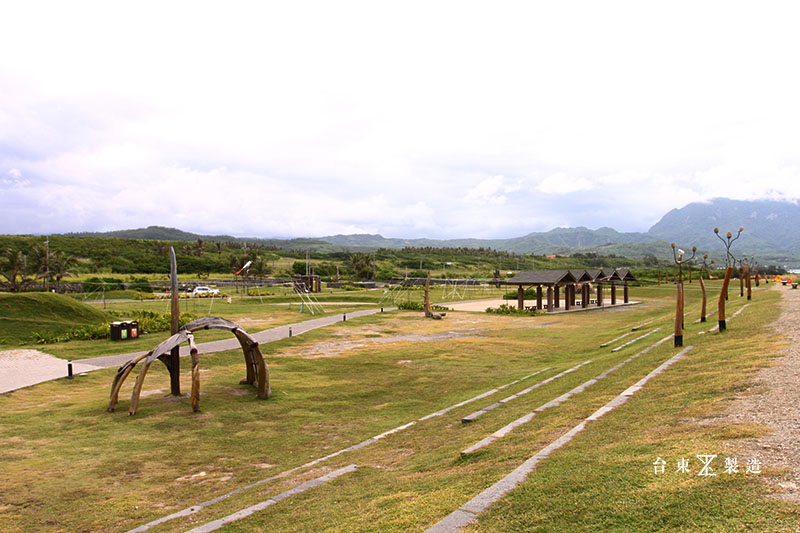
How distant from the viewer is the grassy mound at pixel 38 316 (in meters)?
20.8

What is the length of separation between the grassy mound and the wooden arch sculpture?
1086 centimetres

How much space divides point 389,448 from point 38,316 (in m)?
21.3

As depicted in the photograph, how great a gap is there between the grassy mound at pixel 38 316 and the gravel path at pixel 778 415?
2506cm

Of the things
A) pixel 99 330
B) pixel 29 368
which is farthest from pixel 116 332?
pixel 29 368

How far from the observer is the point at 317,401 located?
13.7m

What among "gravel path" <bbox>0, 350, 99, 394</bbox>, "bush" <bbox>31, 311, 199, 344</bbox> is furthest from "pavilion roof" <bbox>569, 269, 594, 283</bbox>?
"gravel path" <bbox>0, 350, 99, 394</bbox>

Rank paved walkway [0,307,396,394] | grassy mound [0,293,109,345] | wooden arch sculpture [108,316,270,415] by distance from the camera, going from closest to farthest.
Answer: wooden arch sculpture [108,316,270,415]
paved walkway [0,307,396,394]
grassy mound [0,293,109,345]

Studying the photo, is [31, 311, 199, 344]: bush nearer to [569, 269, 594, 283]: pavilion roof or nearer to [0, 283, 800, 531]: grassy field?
[0, 283, 800, 531]: grassy field

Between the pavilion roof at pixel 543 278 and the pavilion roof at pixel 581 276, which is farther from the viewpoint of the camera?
the pavilion roof at pixel 581 276

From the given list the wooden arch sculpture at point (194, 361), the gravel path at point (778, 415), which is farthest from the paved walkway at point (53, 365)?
the gravel path at point (778, 415)

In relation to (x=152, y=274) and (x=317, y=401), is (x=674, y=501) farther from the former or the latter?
(x=152, y=274)

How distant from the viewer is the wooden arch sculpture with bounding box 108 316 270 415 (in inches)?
470

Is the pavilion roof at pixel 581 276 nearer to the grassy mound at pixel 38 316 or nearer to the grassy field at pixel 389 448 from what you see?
the grassy field at pixel 389 448

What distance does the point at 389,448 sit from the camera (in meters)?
9.23
